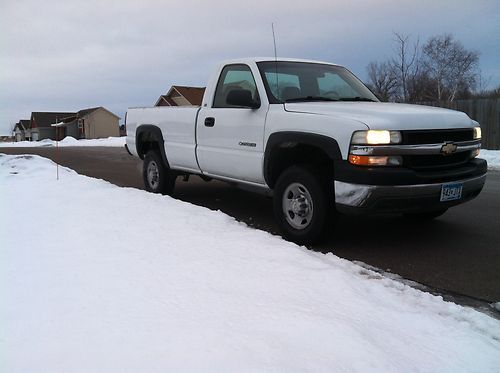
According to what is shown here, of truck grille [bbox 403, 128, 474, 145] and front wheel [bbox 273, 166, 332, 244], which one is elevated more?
truck grille [bbox 403, 128, 474, 145]

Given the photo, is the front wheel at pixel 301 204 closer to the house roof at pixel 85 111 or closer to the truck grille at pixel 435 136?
the truck grille at pixel 435 136

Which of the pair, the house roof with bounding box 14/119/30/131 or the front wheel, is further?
the house roof with bounding box 14/119/30/131

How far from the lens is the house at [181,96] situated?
39.2m

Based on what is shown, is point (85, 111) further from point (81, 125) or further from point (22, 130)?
point (22, 130)

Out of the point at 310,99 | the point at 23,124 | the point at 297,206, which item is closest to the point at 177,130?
the point at 310,99

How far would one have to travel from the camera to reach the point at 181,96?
41.3 meters

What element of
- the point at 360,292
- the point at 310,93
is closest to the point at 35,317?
the point at 360,292

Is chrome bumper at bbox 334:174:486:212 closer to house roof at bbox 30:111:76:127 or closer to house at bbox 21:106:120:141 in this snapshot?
house at bbox 21:106:120:141

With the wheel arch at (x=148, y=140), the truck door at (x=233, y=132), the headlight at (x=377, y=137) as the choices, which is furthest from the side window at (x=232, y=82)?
the headlight at (x=377, y=137)

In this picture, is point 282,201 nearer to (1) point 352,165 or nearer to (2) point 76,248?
(1) point 352,165

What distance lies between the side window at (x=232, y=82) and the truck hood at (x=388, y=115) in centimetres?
94

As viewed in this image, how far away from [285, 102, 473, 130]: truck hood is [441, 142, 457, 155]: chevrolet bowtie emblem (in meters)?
0.19

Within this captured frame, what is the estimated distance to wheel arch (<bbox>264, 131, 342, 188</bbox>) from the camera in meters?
4.65

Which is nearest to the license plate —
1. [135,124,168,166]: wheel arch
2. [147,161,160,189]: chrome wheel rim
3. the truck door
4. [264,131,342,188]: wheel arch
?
[264,131,342,188]: wheel arch
